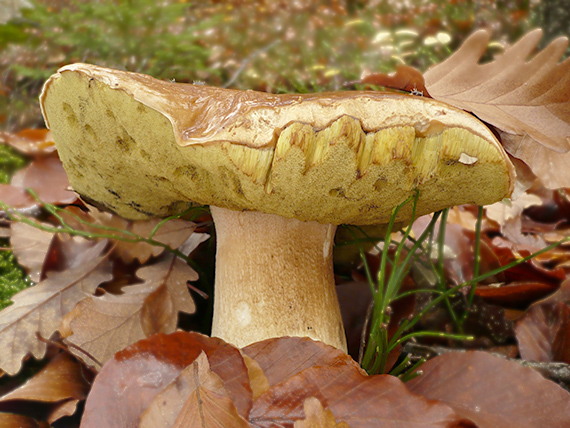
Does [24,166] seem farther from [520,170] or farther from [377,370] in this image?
[520,170]

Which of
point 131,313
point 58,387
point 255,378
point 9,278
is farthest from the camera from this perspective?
point 9,278

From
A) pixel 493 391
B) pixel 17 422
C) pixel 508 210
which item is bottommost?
pixel 508 210

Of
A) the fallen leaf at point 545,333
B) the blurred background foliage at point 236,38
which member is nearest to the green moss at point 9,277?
the fallen leaf at point 545,333

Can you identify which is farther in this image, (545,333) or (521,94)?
(545,333)

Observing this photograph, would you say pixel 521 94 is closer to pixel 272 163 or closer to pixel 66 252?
pixel 272 163

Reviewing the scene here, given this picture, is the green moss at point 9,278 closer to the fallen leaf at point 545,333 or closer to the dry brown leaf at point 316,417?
the dry brown leaf at point 316,417

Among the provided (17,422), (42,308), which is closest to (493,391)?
(17,422)

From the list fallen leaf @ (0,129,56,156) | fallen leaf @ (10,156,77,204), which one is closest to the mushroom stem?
fallen leaf @ (10,156,77,204)
